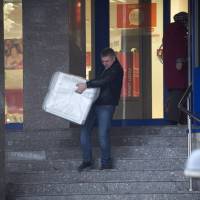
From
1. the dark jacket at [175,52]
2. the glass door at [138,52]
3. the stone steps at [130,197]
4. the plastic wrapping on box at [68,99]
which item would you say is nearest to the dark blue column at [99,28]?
the glass door at [138,52]

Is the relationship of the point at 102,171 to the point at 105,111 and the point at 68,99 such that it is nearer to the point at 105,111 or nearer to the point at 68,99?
the point at 105,111

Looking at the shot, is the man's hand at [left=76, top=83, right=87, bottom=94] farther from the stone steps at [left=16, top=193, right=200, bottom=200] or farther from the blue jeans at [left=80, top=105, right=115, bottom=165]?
the stone steps at [left=16, top=193, right=200, bottom=200]

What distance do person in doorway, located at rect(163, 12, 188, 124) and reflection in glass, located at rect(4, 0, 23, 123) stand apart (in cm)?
231

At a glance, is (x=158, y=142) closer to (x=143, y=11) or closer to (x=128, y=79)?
(x=128, y=79)

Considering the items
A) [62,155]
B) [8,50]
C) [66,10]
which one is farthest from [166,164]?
[8,50]

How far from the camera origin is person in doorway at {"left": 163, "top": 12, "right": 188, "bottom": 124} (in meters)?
9.22

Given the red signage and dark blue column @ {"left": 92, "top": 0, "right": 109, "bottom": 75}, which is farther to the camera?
the red signage

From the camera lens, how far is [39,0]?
9.00m

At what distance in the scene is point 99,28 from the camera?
9.82 m

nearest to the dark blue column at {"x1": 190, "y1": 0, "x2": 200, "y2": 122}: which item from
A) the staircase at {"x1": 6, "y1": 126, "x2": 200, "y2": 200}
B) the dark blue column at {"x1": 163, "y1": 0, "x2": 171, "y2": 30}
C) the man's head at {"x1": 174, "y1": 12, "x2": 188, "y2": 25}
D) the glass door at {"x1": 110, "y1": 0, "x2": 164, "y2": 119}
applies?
the man's head at {"x1": 174, "y1": 12, "x2": 188, "y2": 25}

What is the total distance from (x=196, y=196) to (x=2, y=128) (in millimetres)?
2273

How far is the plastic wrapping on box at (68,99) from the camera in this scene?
7.26 m

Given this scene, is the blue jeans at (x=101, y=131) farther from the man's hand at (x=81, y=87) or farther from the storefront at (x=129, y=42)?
the storefront at (x=129, y=42)

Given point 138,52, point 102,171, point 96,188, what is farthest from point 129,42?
point 96,188
